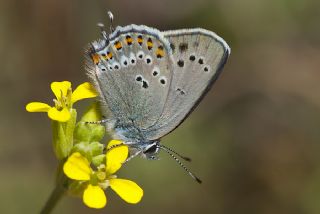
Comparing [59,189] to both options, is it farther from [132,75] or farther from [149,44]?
[149,44]

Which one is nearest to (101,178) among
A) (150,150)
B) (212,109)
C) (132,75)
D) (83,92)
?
(150,150)

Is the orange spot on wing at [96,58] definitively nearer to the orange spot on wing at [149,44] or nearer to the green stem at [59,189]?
the orange spot on wing at [149,44]

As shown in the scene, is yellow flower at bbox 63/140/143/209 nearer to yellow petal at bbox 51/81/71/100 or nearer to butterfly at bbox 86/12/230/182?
butterfly at bbox 86/12/230/182

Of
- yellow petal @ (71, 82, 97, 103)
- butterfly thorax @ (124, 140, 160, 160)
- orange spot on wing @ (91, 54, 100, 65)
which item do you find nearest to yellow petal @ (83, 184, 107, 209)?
butterfly thorax @ (124, 140, 160, 160)

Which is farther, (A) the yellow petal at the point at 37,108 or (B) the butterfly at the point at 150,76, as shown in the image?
(B) the butterfly at the point at 150,76

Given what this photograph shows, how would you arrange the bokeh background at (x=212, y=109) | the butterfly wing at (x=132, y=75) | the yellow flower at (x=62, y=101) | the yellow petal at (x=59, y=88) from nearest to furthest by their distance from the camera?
1. the yellow flower at (x=62, y=101)
2. the yellow petal at (x=59, y=88)
3. the butterfly wing at (x=132, y=75)
4. the bokeh background at (x=212, y=109)

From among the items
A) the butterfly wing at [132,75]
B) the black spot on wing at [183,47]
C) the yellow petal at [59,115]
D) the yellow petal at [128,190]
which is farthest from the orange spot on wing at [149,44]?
the yellow petal at [128,190]

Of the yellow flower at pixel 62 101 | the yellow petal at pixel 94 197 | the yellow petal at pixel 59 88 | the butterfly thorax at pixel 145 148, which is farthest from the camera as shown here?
the butterfly thorax at pixel 145 148
